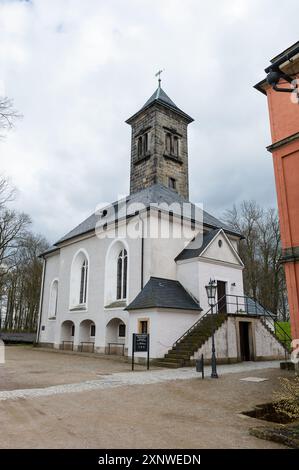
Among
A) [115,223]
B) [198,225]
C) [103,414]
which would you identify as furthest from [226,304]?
[103,414]

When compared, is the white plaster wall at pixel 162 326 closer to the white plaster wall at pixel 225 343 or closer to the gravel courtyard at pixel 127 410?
the white plaster wall at pixel 225 343

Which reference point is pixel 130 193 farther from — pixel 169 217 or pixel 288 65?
pixel 288 65

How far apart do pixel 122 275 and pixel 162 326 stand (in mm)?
6226

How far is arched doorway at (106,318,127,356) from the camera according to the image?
21.7 metres

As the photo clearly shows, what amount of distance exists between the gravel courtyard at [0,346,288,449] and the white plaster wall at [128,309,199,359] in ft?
14.5

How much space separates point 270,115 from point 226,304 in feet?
40.8

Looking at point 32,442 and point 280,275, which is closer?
point 32,442

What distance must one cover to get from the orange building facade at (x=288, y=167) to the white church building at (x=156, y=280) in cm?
434

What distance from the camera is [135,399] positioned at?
8.51m

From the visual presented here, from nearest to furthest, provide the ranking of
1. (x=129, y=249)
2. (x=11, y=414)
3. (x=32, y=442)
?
(x=32, y=442), (x=11, y=414), (x=129, y=249)

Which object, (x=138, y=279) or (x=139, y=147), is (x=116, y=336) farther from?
(x=139, y=147)

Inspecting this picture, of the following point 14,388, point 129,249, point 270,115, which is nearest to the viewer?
point 14,388

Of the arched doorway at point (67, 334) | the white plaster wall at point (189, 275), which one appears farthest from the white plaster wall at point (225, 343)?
the arched doorway at point (67, 334)

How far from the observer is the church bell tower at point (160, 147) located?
29422mm
